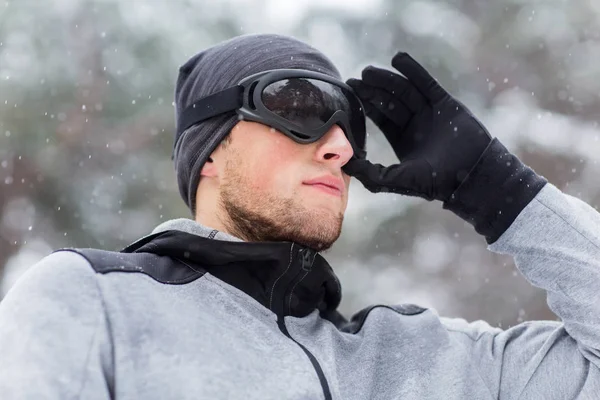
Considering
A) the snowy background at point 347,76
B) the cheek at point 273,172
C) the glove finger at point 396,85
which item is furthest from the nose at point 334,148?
the snowy background at point 347,76

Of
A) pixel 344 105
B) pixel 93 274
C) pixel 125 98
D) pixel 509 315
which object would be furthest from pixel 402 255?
pixel 93 274

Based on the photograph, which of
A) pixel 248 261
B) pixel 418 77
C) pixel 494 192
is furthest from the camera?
pixel 418 77

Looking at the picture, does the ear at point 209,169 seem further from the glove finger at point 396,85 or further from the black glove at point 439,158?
the glove finger at point 396,85

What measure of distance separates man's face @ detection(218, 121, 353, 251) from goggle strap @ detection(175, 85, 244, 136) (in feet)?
0.26

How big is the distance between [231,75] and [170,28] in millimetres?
8598

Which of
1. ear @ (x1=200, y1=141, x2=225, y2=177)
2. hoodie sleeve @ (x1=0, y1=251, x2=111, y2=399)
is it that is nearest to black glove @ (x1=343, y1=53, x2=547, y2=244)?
ear @ (x1=200, y1=141, x2=225, y2=177)

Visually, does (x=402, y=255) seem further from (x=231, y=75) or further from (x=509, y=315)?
(x=231, y=75)

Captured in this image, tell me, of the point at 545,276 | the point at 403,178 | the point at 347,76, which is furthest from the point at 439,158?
the point at 347,76

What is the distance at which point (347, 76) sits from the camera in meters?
11.7

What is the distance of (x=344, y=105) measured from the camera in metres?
2.78

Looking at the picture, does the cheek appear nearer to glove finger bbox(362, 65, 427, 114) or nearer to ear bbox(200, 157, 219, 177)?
ear bbox(200, 157, 219, 177)

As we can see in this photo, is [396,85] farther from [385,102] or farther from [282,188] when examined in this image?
[282,188]

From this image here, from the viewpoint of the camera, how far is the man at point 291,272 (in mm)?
1985

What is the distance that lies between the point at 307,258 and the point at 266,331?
31 cm
